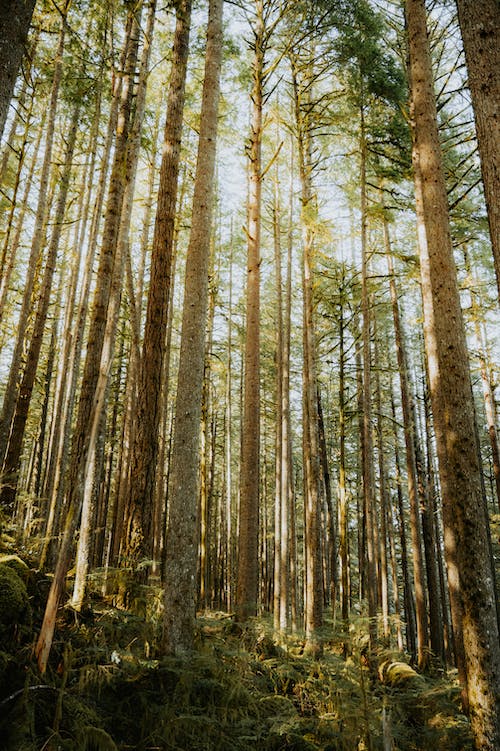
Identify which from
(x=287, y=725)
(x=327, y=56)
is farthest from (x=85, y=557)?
(x=327, y=56)

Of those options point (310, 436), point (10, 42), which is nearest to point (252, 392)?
point (310, 436)

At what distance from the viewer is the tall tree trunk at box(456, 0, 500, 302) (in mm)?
3842

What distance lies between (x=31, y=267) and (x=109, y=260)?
10.8 feet

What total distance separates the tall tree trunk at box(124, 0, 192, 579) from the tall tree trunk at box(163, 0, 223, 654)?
915 millimetres

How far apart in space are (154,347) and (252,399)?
Answer: 112 inches

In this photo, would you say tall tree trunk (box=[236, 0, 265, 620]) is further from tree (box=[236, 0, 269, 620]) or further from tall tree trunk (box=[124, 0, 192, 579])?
tall tree trunk (box=[124, 0, 192, 579])

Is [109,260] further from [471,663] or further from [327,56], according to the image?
[327,56]

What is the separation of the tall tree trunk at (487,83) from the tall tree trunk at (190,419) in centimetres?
311

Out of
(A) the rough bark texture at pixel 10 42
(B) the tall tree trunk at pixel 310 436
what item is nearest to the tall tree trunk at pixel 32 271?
(B) the tall tree trunk at pixel 310 436

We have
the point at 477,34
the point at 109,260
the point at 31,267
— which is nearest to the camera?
the point at 477,34

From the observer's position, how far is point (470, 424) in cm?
523

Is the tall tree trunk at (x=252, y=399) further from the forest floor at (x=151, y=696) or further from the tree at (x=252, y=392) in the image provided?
the forest floor at (x=151, y=696)

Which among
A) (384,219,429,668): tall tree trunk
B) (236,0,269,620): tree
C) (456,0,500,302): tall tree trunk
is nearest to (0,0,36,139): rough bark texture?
(456,0,500,302): tall tree trunk

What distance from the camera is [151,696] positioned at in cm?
393
